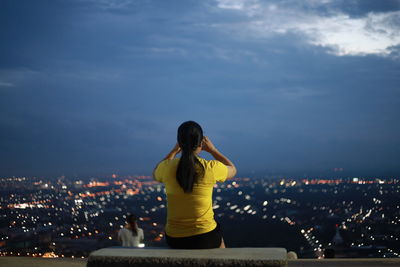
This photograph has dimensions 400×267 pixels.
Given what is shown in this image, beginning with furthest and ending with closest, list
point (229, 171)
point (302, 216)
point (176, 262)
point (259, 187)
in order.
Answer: point (259, 187), point (302, 216), point (229, 171), point (176, 262)

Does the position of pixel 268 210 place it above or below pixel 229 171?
below

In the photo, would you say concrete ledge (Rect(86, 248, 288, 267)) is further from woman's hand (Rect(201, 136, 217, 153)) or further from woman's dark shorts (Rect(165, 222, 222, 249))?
woman's hand (Rect(201, 136, 217, 153))

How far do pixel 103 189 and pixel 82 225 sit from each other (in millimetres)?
17744

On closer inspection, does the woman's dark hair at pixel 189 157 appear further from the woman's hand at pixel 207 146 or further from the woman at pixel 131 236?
the woman at pixel 131 236

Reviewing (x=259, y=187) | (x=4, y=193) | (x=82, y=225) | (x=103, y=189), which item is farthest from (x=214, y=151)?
(x=259, y=187)

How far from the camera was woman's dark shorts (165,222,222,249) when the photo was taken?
378 centimetres

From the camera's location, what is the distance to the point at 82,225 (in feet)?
86.0

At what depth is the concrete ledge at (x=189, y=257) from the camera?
3.58 m

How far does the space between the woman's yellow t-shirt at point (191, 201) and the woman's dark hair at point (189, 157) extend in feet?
0.14

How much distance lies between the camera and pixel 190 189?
364 cm

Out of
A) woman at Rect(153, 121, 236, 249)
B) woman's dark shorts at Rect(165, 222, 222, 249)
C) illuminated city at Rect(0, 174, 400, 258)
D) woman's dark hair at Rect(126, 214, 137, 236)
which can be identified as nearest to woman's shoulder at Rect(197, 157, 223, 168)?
woman at Rect(153, 121, 236, 249)

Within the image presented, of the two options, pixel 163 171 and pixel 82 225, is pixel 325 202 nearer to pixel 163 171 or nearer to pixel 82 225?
pixel 82 225

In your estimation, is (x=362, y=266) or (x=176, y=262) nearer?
(x=176, y=262)

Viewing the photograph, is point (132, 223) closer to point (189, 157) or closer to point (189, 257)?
point (189, 257)
